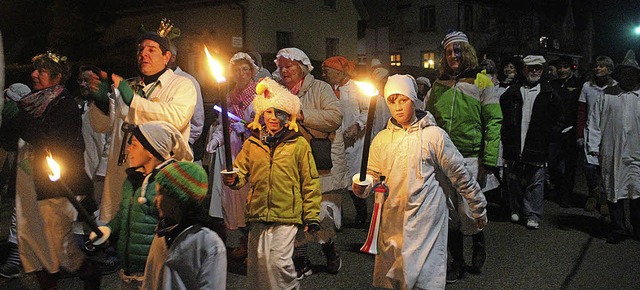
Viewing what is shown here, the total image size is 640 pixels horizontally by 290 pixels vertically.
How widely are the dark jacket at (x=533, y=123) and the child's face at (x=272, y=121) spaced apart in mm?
4587

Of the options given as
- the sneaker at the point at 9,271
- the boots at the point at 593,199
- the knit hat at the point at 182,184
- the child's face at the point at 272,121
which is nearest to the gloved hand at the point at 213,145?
the child's face at the point at 272,121

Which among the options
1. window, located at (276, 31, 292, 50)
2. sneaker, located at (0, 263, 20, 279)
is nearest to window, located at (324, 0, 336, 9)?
window, located at (276, 31, 292, 50)

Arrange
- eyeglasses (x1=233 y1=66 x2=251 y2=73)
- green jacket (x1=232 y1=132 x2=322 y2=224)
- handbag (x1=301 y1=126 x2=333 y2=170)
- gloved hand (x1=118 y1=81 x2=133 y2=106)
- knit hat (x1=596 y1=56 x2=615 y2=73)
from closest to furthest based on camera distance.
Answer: gloved hand (x1=118 y1=81 x2=133 y2=106)
green jacket (x1=232 y1=132 x2=322 y2=224)
handbag (x1=301 y1=126 x2=333 y2=170)
eyeglasses (x1=233 y1=66 x2=251 y2=73)
knit hat (x1=596 y1=56 x2=615 y2=73)

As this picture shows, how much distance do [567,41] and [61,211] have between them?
188 feet

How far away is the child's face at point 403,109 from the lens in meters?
4.45

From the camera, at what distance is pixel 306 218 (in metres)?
4.47

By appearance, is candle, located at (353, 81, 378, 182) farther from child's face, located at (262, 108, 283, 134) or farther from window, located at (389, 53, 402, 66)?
window, located at (389, 53, 402, 66)

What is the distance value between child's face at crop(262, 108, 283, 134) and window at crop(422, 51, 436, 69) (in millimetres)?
40273

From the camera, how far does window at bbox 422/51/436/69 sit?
43.7 meters

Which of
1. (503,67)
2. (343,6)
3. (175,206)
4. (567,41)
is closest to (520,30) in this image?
(567,41)

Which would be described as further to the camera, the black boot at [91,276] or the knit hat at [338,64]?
the knit hat at [338,64]

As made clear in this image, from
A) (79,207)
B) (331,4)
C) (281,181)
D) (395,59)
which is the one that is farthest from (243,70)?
(395,59)

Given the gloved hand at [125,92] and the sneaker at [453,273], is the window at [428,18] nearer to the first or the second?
the sneaker at [453,273]

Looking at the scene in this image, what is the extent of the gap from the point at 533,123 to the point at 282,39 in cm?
2419
